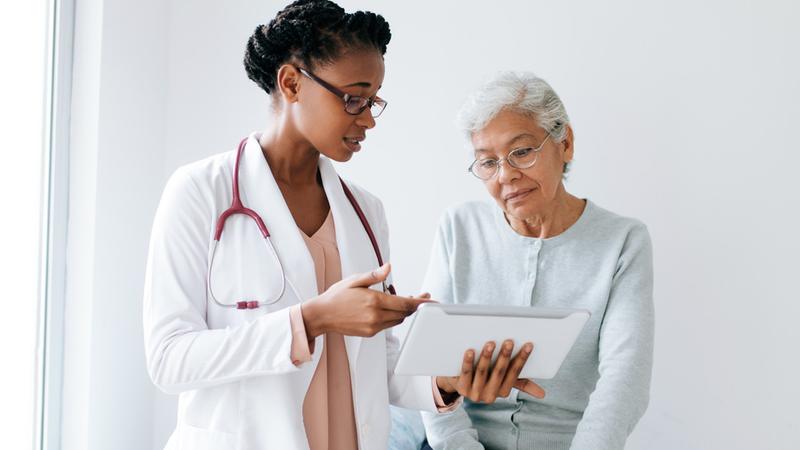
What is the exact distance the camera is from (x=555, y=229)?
1832 millimetres

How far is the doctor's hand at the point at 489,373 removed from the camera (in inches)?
55.2

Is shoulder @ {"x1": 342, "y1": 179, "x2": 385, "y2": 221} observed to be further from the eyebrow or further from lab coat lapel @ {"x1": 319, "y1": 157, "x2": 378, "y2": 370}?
the eyebrow

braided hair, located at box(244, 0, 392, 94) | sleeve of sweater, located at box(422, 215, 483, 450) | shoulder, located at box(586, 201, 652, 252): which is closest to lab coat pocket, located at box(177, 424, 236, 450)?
sleeve of sweater, located at box(422, 215, 483, 450)

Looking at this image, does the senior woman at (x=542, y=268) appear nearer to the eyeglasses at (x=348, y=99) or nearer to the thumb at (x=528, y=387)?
the thumb at (x=528, y=387)

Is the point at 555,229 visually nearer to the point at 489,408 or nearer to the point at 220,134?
the point at 489,408

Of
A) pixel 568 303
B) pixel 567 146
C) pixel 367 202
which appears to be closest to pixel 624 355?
pixel 568 303

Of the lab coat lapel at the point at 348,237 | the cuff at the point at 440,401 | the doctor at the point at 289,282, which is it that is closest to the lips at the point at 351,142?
the doctor at the point at 289,282

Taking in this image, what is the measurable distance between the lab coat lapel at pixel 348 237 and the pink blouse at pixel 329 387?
0.08 ft

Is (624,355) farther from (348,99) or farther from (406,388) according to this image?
(348,99)

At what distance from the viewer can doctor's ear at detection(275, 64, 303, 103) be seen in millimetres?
1438

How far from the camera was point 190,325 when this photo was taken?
1259mm

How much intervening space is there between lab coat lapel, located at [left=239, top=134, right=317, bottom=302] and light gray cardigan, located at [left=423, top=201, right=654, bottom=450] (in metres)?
0.53

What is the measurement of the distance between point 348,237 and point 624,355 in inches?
25.0

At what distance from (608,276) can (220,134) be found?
146cm
